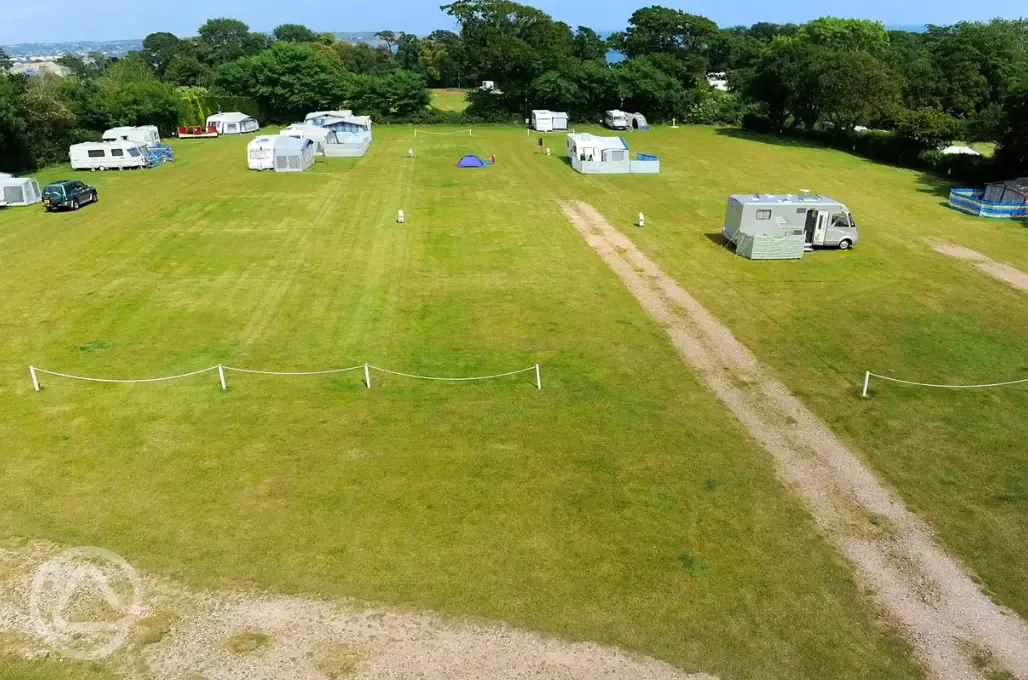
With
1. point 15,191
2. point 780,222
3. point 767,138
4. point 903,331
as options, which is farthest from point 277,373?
point 767,138

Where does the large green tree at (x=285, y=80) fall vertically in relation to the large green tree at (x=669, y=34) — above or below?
below

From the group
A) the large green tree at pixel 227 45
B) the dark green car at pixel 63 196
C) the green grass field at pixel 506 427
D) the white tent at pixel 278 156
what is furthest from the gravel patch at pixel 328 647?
the large green tree at pixel 227 45

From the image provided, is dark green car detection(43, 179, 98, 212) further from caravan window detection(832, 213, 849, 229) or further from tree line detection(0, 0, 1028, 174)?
caravan window detection(832, 213, 849, 229)

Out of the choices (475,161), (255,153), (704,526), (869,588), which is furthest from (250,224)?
(869,588)

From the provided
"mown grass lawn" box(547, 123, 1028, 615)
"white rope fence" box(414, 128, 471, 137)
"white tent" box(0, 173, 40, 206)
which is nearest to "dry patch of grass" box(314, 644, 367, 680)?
"mown grass lawn" box(547, 123, 1028, 615)

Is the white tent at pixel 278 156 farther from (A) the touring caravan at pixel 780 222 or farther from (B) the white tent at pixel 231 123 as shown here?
(A) the touring caravan at pixel 780 222

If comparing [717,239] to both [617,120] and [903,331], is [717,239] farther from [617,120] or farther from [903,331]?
[617,120]
